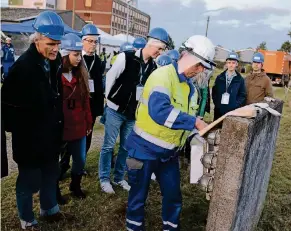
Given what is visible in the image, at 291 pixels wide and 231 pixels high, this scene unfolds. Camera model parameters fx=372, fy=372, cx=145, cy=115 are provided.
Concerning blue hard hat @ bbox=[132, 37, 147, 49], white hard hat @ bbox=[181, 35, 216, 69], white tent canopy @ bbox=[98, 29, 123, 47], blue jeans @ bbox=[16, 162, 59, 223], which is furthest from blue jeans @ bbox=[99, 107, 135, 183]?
white tent canopy @ bbox=[98, 29, 123, 47]

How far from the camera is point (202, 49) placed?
2.75m

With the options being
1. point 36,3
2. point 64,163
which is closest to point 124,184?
point 64,163

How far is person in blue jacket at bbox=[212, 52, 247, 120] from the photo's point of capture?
5613 millimetres

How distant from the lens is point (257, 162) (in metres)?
2.97

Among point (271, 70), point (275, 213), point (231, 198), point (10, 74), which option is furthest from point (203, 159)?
point (271, 70)

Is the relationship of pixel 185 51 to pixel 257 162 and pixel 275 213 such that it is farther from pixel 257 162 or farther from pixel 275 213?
pixel 275 213

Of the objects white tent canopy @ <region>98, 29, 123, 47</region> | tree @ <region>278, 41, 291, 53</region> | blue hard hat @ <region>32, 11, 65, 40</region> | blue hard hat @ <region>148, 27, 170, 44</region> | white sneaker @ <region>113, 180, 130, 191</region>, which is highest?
tree @ <region>278, 41, 291, 53</region>

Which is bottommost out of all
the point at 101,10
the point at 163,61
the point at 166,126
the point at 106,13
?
the point at 166,126

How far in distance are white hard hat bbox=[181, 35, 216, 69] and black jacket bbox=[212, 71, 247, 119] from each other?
2.91m

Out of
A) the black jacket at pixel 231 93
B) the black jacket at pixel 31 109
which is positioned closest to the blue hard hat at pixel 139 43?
the black jacket at pixel 231 93

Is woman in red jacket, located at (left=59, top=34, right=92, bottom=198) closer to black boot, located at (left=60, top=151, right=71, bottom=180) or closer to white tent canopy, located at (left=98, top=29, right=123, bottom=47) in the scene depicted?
black boot, located at (left=60, top=151, right=71, bottom=180)

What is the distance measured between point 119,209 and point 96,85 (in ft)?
5.02

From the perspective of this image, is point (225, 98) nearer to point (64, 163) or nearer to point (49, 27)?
point (64, 163)

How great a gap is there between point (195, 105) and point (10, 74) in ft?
4.80
